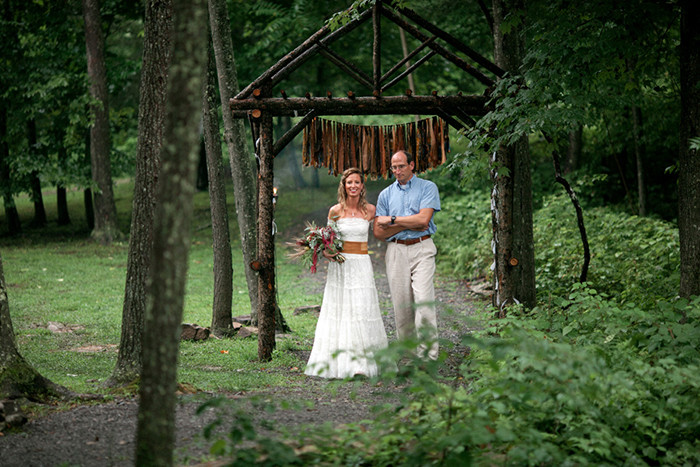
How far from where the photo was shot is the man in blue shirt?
754 centimetres

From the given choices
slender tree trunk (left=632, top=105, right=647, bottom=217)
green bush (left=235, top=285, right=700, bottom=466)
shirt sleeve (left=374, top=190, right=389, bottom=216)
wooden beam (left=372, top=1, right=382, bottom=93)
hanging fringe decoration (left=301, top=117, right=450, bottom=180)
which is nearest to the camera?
green bush (left=235, top=285, right=700, bottom=466)

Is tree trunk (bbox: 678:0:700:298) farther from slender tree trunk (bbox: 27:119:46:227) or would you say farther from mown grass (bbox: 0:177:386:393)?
slender tree trunk (bbox: 27:119:46:227)

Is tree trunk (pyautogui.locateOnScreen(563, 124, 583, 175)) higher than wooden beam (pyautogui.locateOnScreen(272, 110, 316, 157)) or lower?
lower

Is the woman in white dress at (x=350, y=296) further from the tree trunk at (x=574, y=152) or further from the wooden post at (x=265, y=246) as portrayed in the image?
the tree trunk at (x=574, y=152)

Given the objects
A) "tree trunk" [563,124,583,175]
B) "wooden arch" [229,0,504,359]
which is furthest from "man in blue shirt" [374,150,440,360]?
Answer: "tree trunk" [563,124,583,175]

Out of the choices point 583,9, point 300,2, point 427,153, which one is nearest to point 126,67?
point 300,2

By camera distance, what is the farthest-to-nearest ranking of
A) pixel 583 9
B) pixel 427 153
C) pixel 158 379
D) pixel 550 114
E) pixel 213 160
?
pixel 213 160 < pixel 427 153 < pixel 583 9 < pixel 550 114 < pixel 158 379

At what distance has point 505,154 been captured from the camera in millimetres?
8047

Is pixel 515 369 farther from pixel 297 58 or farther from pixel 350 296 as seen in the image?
pixel 297 58

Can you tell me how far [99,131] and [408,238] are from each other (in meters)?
15.7

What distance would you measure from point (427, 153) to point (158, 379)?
608 cm

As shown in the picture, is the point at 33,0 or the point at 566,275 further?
the point at 33,0

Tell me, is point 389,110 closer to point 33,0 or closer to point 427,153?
point 427,153

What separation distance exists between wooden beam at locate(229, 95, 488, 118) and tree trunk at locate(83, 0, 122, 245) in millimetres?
13498
